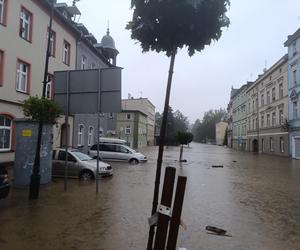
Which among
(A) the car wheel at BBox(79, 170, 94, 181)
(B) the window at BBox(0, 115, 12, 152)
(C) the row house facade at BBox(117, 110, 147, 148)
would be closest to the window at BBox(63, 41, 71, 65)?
(B) the window at BBox(0, 115, 12, 152)

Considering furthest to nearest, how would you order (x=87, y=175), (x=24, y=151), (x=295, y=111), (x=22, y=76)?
(x=295, y=111), (x=22, y=76), (x=87, y=175), (x=24, y=151)

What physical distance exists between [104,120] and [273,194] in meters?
27.3

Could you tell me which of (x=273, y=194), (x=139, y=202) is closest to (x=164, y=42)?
(x=139, y=202)

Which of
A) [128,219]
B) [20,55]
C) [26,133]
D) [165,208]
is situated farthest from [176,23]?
[20,55]

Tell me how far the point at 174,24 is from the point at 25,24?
18239 millimetres

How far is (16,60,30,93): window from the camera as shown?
2000 centimetres

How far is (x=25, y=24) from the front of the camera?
808 inches

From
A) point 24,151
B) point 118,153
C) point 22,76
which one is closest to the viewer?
point 24,151

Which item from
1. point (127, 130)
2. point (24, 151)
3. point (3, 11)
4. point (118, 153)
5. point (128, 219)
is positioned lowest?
point (128, 219)

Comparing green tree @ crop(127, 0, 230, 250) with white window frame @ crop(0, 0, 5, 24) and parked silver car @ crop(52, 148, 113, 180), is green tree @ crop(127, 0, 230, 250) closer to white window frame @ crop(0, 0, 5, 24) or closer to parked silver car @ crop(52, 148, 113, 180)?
parked silver car @ crop(52, 148, 113, 180)

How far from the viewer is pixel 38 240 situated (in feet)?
20.4

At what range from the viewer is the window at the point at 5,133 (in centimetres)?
1823

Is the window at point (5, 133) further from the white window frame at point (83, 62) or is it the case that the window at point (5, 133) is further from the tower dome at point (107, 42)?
the tower dome at point (107, 42)

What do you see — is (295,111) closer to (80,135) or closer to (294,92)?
(294,92)
